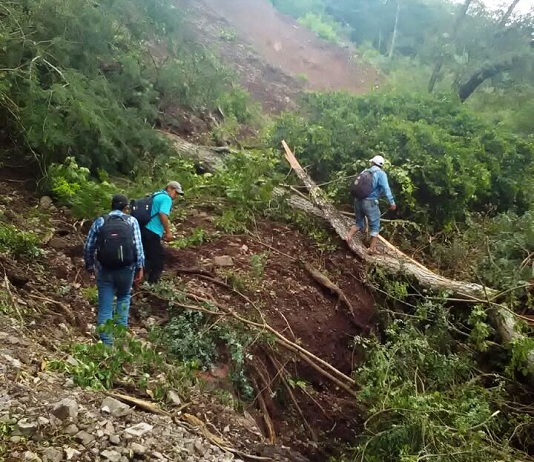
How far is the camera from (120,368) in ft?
14.7

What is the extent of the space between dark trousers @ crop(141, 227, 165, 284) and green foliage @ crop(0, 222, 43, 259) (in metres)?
1.17

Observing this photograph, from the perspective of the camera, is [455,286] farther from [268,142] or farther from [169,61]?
[169,61]

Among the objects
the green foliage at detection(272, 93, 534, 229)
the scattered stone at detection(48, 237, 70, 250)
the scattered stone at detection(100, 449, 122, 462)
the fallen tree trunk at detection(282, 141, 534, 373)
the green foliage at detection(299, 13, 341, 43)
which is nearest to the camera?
the scattered stone at detection(100, 449, 122, 462)

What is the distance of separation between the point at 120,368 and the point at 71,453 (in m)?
1.21

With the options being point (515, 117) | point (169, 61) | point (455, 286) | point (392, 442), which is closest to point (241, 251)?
point (455, 286)

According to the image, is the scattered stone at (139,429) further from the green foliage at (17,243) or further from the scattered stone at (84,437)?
the green foliage at (17,243)

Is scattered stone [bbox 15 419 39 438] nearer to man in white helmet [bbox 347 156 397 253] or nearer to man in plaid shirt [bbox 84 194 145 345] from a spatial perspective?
man in plaid shirt [bbox 84 194 145 345]

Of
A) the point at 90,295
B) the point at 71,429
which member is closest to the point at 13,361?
the point at 71,429

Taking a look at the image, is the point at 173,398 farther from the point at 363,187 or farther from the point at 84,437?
the point at 363,187

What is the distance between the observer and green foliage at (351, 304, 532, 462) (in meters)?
4.71

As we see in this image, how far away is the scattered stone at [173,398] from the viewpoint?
173 inches

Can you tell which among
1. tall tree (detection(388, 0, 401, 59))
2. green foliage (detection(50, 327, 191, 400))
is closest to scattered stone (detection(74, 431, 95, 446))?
green foliage (detection(50, 327, 191, 400))

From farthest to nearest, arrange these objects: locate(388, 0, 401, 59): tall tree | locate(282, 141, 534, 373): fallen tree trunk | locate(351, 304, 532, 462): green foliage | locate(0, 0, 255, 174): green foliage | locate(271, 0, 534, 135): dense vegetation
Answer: locate(388, 0, 401, 59): tall tree < locate(271, 0, 534, 135): dense vegetation < locate(0, 0, 255, 174): green foliage < locate(282, 141, 534, 373): fallen tree trunk < locate(351, 304, 532, 462): green foliage

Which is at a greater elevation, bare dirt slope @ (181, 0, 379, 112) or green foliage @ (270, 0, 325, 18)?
green foliage @ (270, 0, 325, 18)
